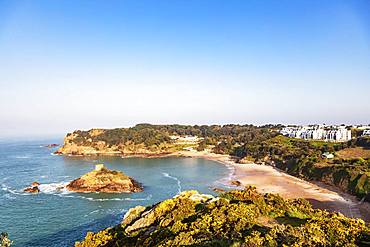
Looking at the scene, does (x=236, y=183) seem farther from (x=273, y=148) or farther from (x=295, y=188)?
(x=273, y=148)

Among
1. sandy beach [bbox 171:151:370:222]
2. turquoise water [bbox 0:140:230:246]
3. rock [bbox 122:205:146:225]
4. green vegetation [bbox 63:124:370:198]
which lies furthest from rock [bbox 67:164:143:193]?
green vegetation [bbox 63:124:370:198]

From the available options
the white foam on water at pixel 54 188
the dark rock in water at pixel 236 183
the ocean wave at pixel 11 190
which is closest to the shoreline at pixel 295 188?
the dark rock in water at pixel 236 183

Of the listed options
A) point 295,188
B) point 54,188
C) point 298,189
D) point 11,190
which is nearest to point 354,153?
point 295,188

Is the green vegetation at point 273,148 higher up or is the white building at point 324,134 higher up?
the white building at point 324,134

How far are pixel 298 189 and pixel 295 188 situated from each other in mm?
760

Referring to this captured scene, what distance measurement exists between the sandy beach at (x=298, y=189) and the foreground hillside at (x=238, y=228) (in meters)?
22.4

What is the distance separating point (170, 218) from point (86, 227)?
18.7 m

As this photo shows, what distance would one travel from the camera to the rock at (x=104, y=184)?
51.2 meters

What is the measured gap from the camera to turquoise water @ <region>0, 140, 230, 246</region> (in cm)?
3322

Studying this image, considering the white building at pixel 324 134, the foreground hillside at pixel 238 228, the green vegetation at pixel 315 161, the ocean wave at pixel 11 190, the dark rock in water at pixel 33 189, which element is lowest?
the ocean wave at pixel 11 190

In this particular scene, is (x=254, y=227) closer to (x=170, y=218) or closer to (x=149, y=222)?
(x=170, y=218)

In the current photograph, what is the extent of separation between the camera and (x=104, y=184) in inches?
2060

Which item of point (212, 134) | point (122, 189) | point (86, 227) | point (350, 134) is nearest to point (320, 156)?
point (350, 134)

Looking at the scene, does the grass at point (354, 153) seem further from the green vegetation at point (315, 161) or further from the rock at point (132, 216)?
the rock at point (132, 216)
